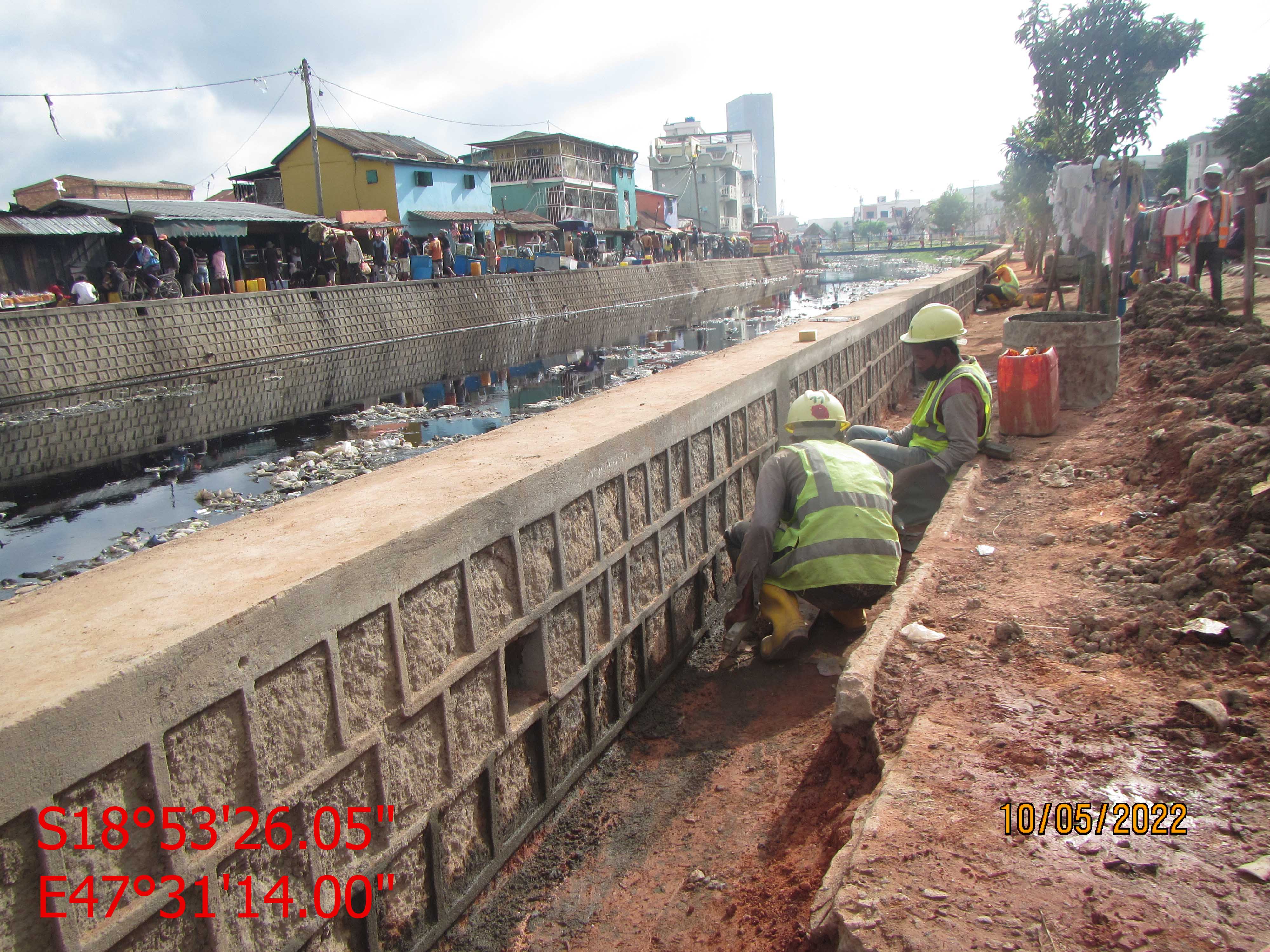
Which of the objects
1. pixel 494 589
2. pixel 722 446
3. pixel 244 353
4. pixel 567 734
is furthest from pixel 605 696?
pixel 244 353

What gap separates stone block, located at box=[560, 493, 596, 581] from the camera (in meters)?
3.84

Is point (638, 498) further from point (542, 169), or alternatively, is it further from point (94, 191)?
point (542, 169)

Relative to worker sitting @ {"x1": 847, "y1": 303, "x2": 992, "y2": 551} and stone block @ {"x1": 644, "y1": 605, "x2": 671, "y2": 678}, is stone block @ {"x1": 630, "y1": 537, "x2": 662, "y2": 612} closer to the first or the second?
stone block @ {"x1": 644, "y1": 605, "x2": 671, "y2": 678}

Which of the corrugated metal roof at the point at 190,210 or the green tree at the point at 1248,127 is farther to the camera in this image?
the green tree at the point at 1248,127

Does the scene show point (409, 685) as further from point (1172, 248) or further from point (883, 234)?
point (883, 234)

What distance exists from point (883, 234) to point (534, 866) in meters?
121

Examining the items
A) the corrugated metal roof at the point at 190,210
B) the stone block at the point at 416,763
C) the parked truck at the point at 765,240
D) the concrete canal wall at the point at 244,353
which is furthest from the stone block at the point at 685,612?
the parked truck at the point at 765,240

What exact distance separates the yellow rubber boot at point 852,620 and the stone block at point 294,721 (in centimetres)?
324

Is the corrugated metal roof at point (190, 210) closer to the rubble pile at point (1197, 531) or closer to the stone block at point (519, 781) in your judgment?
the stone block at point (519, 781)

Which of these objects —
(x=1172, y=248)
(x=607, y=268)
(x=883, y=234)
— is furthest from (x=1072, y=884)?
(x=883, y=234)

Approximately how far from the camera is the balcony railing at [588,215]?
165 feet
